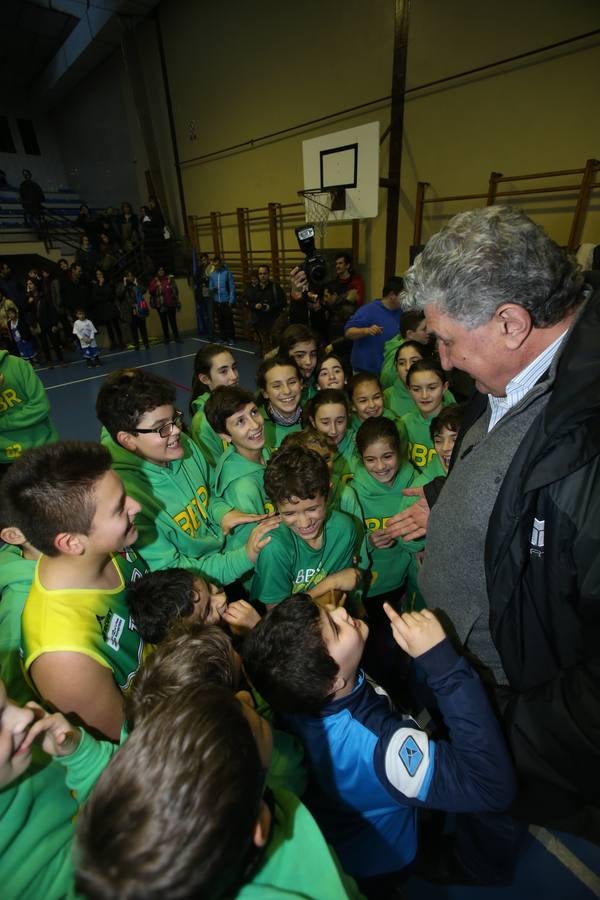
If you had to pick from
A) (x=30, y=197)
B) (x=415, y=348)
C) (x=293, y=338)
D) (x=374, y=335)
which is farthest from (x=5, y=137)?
(x=415, y=348)

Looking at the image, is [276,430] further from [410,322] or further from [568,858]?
[568,858]

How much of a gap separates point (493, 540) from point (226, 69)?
12733mm

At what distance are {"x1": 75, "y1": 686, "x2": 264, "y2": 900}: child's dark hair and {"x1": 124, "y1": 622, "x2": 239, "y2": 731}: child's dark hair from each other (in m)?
0.26

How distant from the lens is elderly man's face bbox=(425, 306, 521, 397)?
114 centimetres

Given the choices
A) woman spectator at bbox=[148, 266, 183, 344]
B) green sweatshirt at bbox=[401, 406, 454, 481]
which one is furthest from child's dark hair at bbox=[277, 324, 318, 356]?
woman spectator at bbox=[148, 266, 183, 344]

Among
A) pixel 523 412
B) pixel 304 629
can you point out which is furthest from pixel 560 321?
pixel 304 629

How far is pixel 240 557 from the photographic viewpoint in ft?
6.28

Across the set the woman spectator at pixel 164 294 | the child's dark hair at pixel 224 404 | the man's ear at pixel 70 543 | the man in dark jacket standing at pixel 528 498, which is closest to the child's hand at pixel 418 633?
the man in dark jacket standing at pixel 528 498

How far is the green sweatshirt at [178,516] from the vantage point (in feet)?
6.27

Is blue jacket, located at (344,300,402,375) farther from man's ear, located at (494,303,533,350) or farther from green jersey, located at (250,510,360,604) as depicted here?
man's ear, located at (494,303,533,350)

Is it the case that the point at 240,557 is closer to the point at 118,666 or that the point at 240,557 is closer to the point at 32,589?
the point at 118,666

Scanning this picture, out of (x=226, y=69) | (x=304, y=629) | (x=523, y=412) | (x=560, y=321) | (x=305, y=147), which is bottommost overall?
(x=304, y=629)

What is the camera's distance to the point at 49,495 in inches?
49.2

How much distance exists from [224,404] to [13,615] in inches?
56.5
